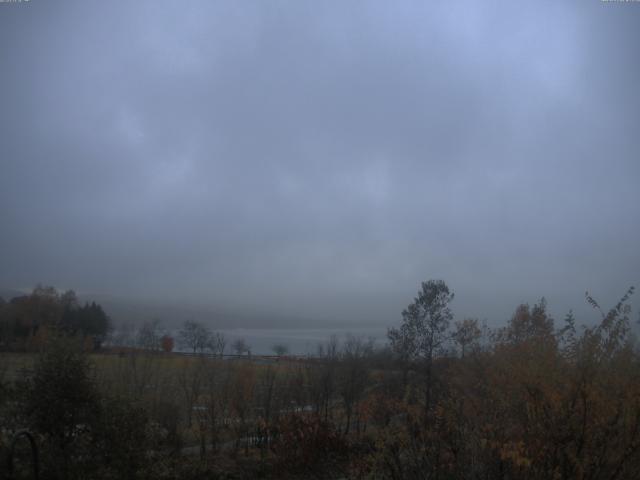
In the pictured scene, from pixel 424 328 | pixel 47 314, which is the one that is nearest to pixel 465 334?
pixel 424 328

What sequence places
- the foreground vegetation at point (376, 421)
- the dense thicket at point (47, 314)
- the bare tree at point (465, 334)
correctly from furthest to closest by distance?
the dense thicket at point (47, 314) → the bare tree at point (465, 334) → the foreground vegetation at point (376, 421)

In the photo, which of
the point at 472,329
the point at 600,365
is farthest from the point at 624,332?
the point at 472,329

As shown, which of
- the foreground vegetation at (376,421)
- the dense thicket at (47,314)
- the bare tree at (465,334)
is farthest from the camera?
the dense thicket at (47,314)

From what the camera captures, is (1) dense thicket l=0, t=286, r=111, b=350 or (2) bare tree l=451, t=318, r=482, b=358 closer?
(2) bare tree l=451, t=318, r=482, b=358

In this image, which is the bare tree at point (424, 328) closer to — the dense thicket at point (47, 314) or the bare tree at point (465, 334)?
the bare tree at point (465, 334)

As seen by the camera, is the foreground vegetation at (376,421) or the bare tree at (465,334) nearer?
the foreground vegetation at (376,421)

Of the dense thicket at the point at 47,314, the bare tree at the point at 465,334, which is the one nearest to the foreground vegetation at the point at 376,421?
the bare tree at the point at 465,334

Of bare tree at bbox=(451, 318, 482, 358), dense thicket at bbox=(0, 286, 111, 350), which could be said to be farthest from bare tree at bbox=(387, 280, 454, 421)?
dense thicket at bbox=(0, 286, 111, 350)

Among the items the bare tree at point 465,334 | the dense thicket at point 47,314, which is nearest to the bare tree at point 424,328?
the bare tree at point 465,334

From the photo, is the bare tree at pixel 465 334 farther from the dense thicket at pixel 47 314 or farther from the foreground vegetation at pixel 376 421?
the dense thicket at pixel 47 314

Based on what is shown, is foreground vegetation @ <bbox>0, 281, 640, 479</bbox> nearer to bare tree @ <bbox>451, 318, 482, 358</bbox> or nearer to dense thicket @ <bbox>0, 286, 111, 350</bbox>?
bare tree @ <bbox>451, 318, 482, 358</bbox>

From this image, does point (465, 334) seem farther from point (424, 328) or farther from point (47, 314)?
point (47, 314)

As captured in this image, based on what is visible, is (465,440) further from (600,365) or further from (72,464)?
(72,464)

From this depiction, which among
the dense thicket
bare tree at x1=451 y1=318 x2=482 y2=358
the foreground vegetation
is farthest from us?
the dense thicket
